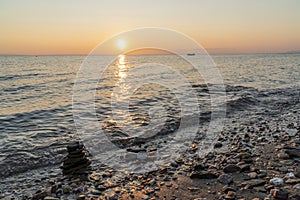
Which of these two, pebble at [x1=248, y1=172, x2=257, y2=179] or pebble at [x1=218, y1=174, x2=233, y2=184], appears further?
pebble at [x1=248, y1=172, x2=257, y2=179]

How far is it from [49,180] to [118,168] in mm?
2175

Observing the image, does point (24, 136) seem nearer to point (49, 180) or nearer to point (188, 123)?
point (49, 180)

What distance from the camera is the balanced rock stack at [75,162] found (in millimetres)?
7949

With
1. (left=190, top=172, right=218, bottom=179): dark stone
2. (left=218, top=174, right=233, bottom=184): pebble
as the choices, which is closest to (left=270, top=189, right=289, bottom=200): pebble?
(left=218, top=174, right=233, bottom=184): pebble

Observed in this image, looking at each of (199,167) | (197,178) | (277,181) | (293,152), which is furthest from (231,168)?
(293,152)

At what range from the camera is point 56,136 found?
12.1m

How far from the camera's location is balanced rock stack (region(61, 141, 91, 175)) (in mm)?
7949

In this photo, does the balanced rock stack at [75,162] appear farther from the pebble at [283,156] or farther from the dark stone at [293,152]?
the dark stone at [293,152]

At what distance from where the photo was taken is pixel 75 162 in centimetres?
808

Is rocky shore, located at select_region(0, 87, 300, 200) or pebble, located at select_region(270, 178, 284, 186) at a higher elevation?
pebble, located at select_region(270, 178, 284, 186)

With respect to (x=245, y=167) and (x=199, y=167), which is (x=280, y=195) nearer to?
(x=245, y=167)

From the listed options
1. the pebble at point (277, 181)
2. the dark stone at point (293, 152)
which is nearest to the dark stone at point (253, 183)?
the pebble at point (277, 181)

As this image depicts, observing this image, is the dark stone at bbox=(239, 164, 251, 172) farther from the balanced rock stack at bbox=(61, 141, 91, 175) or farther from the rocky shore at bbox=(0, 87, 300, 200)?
the balanced rock stack at bbox=(61, 141, 91, 175)

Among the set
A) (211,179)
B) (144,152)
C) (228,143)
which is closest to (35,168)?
(144,152)
